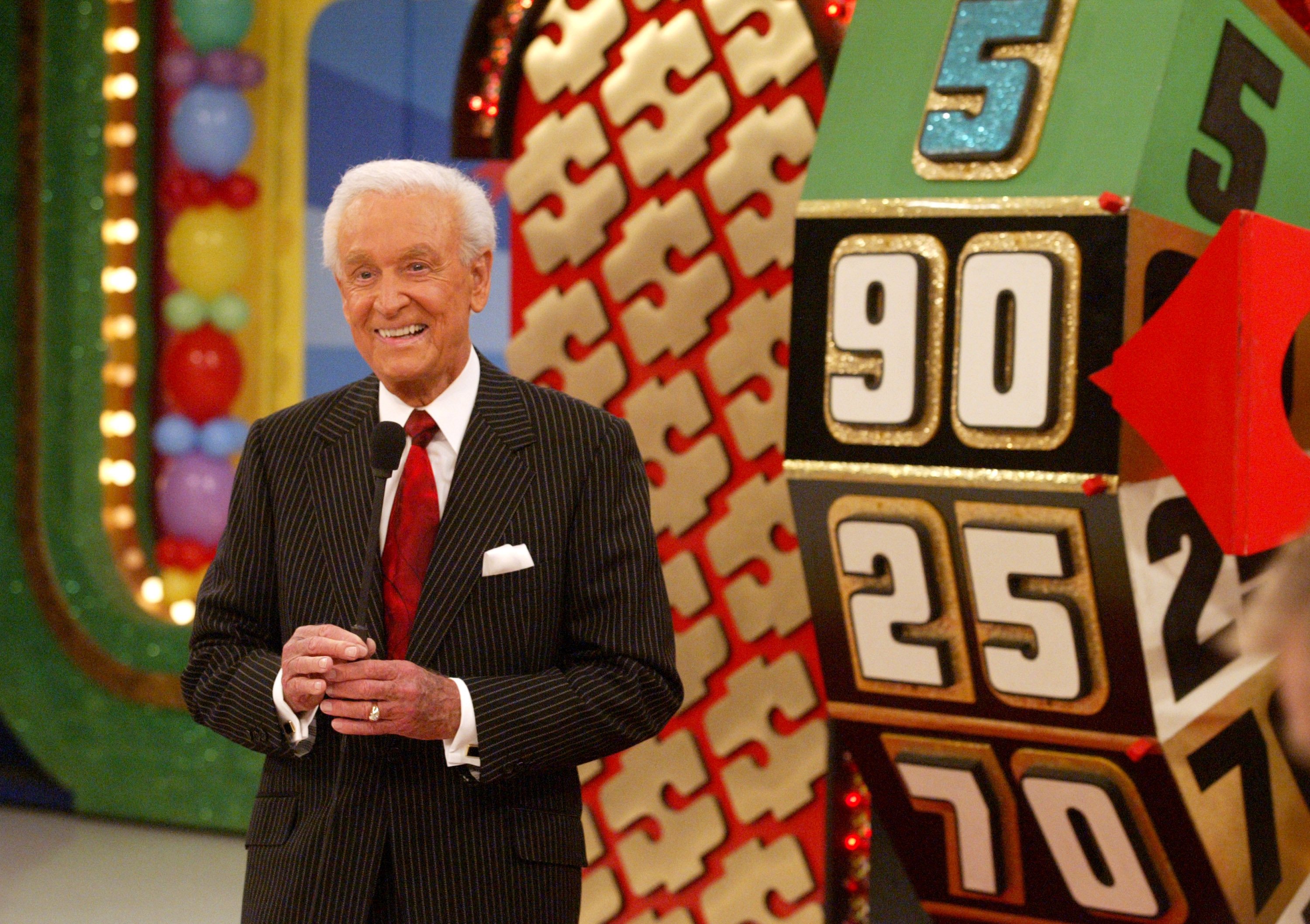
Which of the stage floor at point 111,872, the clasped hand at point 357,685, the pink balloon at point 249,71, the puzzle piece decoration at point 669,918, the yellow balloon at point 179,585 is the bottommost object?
the stage floor at point 111,872

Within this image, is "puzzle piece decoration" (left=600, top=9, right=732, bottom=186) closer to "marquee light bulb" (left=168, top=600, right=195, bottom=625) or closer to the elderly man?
the elderly man

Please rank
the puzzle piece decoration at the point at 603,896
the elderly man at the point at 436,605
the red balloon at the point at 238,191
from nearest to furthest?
the elderly man at the point at 436,605, the puzzle piece decoration at the point at 603,896, the red balloon at the point at 238,191

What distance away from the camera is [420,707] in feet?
4.20

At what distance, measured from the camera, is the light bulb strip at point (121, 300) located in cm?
445

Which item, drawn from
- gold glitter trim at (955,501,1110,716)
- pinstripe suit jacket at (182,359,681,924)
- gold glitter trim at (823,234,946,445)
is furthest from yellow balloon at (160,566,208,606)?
pinstripe suit jacket at (182,359,681,924)

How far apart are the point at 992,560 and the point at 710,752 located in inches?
36.0

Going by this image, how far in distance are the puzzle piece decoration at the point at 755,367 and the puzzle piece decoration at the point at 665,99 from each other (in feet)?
1.02

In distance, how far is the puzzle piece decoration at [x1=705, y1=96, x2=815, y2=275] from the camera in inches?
107

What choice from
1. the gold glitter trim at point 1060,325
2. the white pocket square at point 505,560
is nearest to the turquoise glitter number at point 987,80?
the gold glitter trim at point 1060,325

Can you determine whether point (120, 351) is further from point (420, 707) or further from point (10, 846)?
point (420, 707)

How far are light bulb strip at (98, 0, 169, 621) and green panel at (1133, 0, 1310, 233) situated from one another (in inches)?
131

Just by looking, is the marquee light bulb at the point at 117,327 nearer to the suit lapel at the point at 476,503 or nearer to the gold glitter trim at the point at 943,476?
the gold glitter trim at the point at 943,476

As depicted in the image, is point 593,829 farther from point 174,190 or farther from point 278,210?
point 174,190

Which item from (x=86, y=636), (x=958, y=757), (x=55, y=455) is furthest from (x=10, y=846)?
(x=958, y=757)
